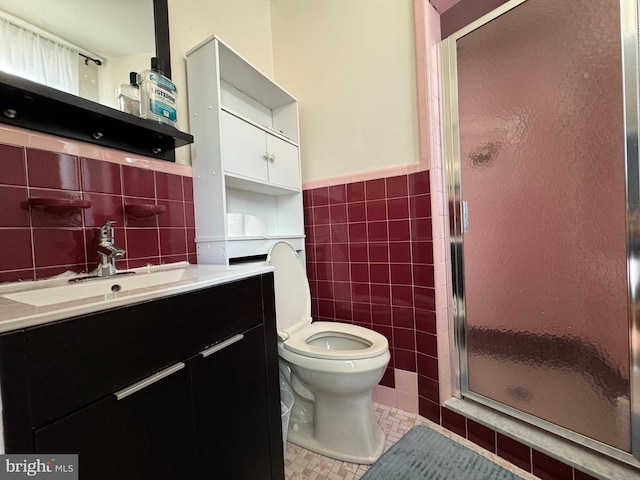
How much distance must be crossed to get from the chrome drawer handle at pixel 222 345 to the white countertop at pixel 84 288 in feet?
0.53

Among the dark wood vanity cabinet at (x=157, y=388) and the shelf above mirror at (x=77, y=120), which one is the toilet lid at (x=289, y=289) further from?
the shelf above mirror at (x=77, y=120)

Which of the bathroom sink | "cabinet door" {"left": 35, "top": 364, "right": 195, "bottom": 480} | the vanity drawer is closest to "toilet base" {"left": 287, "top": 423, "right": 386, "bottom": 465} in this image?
"cabinet door" {"left": 35, "top": 364, "right": 195, "bottom": 480}

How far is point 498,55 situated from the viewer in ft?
3.68

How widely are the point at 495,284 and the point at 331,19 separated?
5.31 ft

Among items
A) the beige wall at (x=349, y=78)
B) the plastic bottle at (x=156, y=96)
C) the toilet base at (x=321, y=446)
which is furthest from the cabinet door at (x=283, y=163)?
the toilet base at (x=321, y=446)

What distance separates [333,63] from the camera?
1480 millimetres

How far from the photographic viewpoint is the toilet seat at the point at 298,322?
1.18 metres

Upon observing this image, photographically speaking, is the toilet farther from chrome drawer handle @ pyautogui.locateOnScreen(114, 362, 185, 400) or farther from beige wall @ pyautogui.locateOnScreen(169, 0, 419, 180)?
beige wall @ pyautogui.locateOnScreen(169, 0, 419, 180)

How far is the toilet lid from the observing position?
1269 mm

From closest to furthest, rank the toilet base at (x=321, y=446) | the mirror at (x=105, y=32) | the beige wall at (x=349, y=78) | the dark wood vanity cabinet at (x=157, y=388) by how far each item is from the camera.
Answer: the dark wood vanity cabinet at (x=157, y=388), the mirror at (x=105, y=32), the toilet base at (x=321, y=446), the beige wall at (x=349, y=78)

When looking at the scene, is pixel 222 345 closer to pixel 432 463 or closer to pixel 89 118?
pixel 89 118

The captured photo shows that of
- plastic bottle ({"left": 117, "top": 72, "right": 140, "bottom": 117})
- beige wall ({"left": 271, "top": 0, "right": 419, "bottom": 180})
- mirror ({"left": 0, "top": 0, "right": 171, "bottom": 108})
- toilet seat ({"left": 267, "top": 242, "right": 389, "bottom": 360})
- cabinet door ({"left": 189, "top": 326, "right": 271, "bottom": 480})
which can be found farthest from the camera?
beige wall ({"left": 271, "top": 0, "right": 419, "bottom": 180})

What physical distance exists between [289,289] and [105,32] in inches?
48.6

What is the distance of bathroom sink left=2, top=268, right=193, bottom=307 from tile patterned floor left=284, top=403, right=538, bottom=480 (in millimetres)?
884
